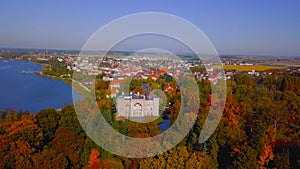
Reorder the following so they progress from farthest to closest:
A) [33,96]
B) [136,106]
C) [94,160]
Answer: [33,96]
[136,106]
[94,160]

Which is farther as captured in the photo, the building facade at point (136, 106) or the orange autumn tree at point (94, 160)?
the building facade at point (136, 106)

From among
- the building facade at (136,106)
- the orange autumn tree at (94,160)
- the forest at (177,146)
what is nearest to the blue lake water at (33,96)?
the building facade at (136,106)

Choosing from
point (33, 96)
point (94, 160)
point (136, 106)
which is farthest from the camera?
point (33, 96)

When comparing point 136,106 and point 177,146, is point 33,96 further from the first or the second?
point 177,146

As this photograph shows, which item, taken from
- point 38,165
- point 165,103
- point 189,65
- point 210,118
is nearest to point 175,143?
point 210,118

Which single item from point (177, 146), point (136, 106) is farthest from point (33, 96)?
point (177, 146)

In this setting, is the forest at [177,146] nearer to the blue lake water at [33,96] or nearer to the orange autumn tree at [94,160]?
the orange autumn tree at [94,160]

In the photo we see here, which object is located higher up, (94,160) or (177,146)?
(177,146)

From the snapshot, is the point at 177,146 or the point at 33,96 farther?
the point at 33,96

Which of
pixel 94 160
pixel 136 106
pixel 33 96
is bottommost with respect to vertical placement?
pixel 33 96

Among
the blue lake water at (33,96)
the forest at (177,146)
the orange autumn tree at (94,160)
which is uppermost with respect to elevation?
the forest at (177,146)

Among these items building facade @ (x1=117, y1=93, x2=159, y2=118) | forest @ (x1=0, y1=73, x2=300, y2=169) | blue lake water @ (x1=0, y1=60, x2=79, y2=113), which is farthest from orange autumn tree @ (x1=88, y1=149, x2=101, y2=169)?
blue lake water @ (x1=0, y1=60, x2=79, y2=113)
